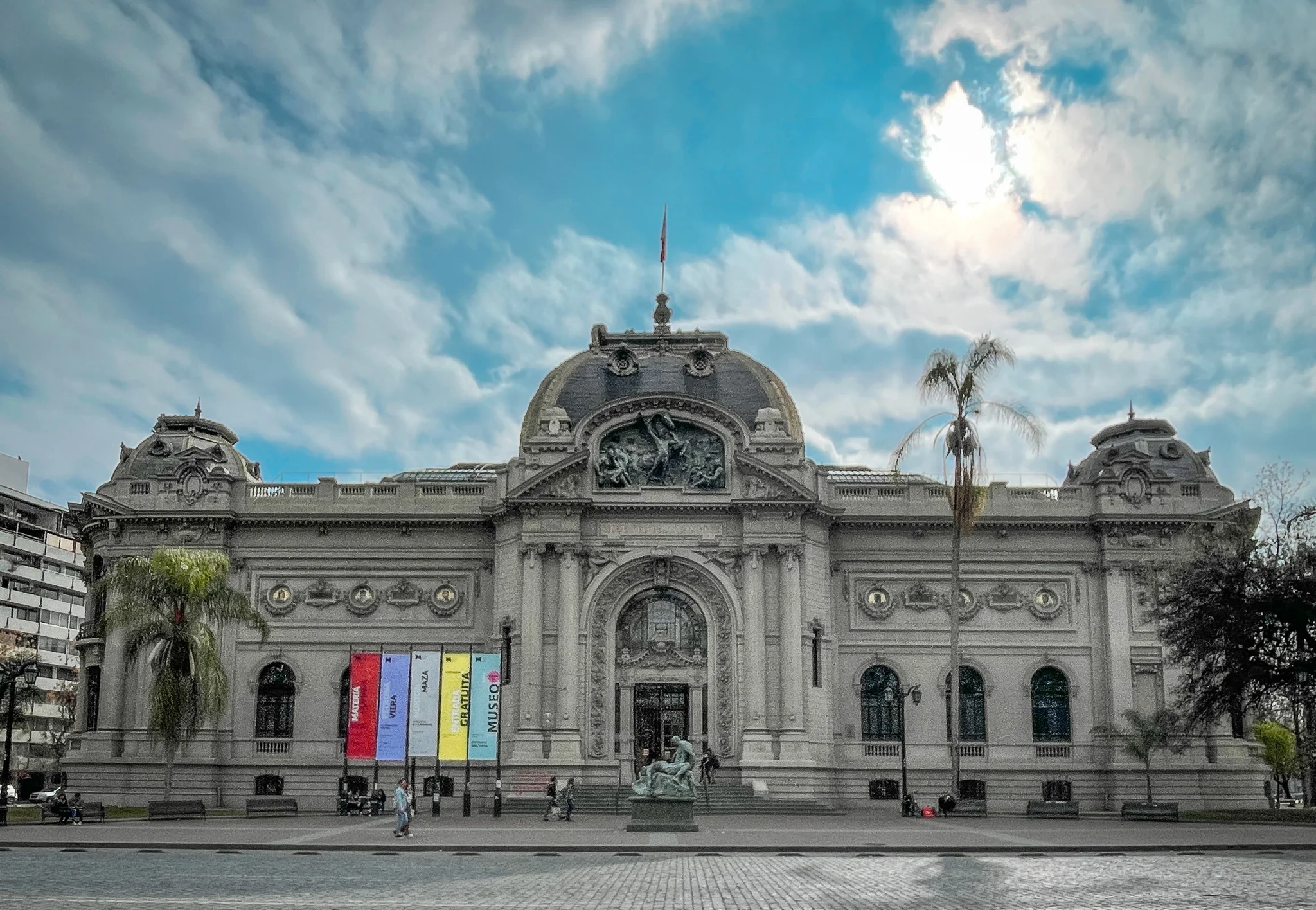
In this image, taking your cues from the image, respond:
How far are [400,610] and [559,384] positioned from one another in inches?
476

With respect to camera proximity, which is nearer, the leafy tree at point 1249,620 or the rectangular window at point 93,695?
the leafy tree at point 1249,620

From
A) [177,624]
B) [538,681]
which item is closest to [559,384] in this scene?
[538,681]

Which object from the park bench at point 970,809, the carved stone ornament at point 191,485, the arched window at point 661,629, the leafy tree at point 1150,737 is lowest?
the park bench at point 970,809

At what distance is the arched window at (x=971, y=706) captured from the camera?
194 feet

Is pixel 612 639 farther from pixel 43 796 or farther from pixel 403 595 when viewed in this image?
pixel 43 796

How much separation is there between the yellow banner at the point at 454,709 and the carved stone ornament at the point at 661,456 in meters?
10.4

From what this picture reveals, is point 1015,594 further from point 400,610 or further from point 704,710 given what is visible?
point 400,610

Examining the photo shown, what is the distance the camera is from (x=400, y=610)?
60375 millimetres

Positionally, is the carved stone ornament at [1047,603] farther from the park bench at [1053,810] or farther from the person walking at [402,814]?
the person walking at [402,814]

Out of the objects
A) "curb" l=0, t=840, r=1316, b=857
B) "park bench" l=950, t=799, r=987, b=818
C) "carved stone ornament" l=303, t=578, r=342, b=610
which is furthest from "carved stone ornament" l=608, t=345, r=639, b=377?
"curb" l=0, t=840, r=1316, b=857

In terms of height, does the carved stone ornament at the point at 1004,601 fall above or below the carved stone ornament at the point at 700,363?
below

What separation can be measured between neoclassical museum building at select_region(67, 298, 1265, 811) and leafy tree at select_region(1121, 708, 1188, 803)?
2.92ft

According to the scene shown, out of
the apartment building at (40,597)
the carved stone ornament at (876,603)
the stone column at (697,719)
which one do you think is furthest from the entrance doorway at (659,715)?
the apartment building at (40,597)

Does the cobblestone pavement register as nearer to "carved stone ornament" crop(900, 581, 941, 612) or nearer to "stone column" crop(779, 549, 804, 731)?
"stone column" crop(779, 549, 804, 731)
